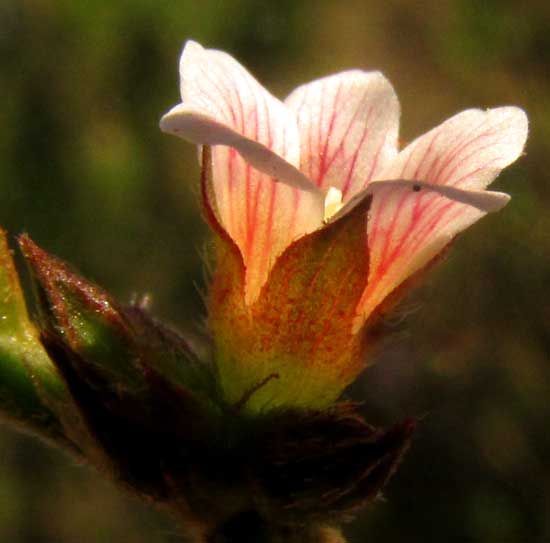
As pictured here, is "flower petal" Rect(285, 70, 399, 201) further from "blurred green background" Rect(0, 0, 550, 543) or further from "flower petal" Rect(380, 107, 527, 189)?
"blurred green background" Rect(0, 0, 550, 543)

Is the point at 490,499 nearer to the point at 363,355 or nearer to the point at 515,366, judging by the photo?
the point at 515,366

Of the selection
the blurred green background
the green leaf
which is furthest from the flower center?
the blurred green background

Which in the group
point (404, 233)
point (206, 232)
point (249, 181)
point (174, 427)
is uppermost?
point (249, 181)

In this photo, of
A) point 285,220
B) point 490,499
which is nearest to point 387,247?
point 285,220

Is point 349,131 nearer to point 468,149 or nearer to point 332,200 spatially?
point 332,200

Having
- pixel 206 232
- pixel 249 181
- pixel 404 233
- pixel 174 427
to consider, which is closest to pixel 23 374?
pixel 174 427

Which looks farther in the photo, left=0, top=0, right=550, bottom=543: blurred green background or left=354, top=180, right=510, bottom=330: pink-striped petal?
left=0, top=0, right=550, bottom=543: blurred green background

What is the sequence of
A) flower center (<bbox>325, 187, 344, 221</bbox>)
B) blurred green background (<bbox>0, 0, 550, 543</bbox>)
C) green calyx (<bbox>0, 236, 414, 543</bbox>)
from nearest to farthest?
green calyx (<bbox>0, 236, 414, 543</bbox>) < flower center (<bbox>325, 187, 344, 221</bbox>) < blurred green background (<bbox>0, 0, 550, 543</bbox>)
